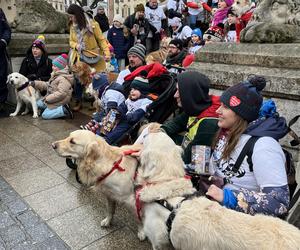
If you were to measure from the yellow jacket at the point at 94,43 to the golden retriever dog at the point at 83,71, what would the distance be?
0.31 m

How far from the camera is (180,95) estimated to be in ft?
10.1

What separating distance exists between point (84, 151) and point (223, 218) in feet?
5.12

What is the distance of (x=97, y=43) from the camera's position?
24.1ft

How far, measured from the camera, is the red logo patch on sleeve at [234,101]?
2510mm

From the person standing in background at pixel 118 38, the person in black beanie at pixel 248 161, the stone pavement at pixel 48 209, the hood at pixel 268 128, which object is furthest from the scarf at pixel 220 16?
the hood at pixel 268 128

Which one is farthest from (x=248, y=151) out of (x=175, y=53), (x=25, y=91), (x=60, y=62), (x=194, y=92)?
(x=25, y=91)

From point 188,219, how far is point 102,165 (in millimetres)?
1174

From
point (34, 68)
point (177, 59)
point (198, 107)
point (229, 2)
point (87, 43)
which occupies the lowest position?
point (34, 68)

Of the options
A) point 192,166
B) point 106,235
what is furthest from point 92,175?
point 192,166

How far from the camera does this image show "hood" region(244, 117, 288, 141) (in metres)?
2.47

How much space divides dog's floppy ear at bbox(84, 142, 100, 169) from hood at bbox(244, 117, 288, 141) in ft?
4.48

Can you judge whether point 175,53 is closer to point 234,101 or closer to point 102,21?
point 234,101

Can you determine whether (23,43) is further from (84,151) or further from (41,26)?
(84,151)

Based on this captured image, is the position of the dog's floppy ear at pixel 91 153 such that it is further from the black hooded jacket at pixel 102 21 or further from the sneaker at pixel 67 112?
the black hooded jacket at pixel 102 21
